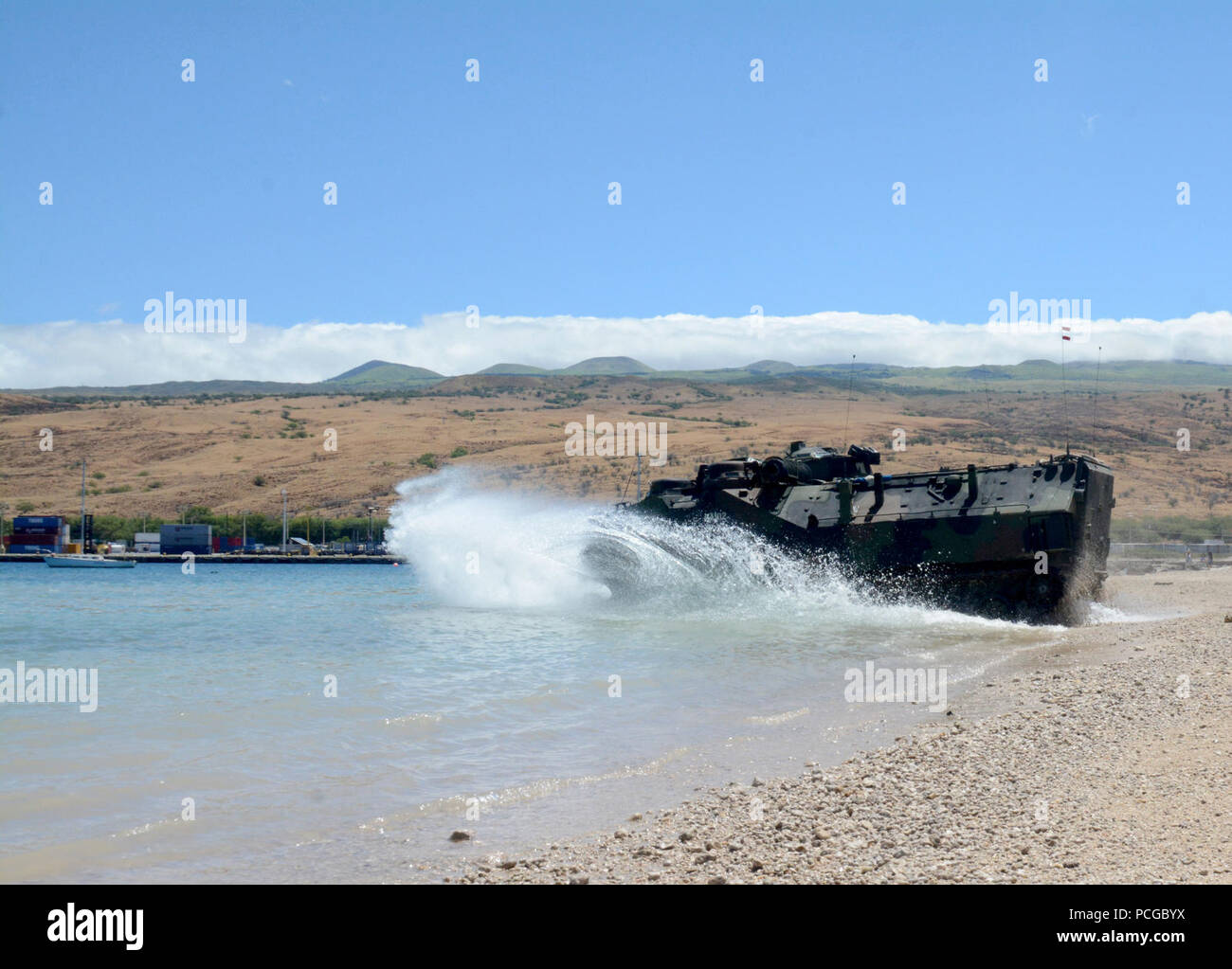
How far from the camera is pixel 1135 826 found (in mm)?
6258

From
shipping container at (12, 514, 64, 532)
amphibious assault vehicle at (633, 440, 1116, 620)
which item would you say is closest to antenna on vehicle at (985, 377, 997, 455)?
amphibious assault vehicle at (633, 440, 1116, 620)

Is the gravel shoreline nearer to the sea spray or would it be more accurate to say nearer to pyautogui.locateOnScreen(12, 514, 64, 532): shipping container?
the sea spray

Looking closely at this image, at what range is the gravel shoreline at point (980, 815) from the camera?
5.85 m

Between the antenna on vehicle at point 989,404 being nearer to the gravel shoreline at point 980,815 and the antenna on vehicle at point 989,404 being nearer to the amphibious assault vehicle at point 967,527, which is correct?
the amphibious assault vehicle at point 967,527

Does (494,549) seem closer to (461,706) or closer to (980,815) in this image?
(461,706)

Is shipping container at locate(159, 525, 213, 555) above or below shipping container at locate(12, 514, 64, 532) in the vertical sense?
below

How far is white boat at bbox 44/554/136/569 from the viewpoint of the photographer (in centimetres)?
6625

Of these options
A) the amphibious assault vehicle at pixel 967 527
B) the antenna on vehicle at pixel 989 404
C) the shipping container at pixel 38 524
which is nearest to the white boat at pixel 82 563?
the shipping container at pixel 38 524

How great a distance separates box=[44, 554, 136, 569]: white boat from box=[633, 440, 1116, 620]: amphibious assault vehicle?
53.1 metres

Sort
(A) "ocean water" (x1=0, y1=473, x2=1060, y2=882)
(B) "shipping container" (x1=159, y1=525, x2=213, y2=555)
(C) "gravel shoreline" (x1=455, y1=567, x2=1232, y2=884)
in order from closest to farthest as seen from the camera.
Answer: (C) "gravel shoreline" (x1=455, y1=567, x2=1232, y2=884), (A) "ocean water" (x1=0, y1=473, x2=1060, y2=882), (B) "shipping container" (x1=159, y1=525, x2=213, y2=555)
